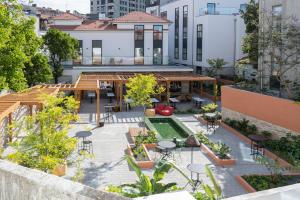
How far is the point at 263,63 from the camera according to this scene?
2616cm

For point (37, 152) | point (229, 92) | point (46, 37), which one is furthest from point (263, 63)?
point (46, 37)

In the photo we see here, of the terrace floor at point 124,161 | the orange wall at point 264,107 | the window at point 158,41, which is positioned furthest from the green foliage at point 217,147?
the window at point 158,41

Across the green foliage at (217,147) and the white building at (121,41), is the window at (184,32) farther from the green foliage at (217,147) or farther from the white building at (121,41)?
the green foliage at (217,147)

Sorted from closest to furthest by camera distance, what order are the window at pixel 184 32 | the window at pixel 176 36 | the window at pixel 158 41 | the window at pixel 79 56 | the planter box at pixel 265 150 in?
1. the planter box at pixel 265 150
2. the window at pixel 79 56
3. the window at pixel 158 41
4. the window at pixel 184 32
5. the window at pixel 176 36

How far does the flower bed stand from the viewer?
725 inches

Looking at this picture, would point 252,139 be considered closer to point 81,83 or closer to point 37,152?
point 37,152

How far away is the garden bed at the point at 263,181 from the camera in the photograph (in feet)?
49.0

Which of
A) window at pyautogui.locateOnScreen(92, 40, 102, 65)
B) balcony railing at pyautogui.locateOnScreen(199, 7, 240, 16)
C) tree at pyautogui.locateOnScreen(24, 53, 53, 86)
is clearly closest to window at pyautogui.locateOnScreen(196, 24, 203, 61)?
balcony railing at pyautogui.locateOnScreen(199, 7, 240, 16)

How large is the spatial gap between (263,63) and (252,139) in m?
7.66

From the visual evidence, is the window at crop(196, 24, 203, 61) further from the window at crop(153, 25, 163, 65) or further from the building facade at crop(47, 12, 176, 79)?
the window at crop(153, 25, 163, 65)

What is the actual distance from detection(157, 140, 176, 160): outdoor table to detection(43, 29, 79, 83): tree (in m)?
22.0

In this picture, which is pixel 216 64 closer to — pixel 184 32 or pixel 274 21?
pixel 184 32

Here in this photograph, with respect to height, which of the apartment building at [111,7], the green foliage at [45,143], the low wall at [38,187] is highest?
the apartment building at [111,7]

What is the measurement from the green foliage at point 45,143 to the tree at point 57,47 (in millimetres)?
25648
